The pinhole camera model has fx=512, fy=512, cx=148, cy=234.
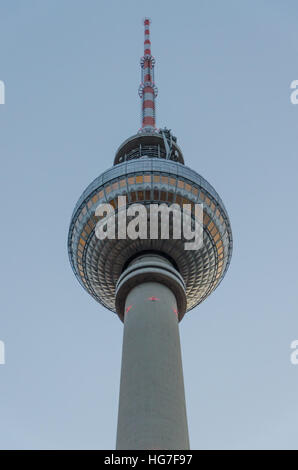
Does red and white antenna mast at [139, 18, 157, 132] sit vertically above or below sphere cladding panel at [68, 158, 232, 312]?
above

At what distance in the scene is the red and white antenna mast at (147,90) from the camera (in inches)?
2405

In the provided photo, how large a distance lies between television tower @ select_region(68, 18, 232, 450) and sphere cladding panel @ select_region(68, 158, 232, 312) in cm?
9

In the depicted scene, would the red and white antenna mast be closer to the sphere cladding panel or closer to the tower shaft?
the sphere cladding panel

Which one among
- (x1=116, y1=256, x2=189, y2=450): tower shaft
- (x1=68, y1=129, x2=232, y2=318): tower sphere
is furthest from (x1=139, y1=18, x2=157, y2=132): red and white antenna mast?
(x1=116, y1=256, x2=189, y2=450): tower shaft

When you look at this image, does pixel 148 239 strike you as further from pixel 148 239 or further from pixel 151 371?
pixel 151 371

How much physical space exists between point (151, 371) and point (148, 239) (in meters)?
12.0

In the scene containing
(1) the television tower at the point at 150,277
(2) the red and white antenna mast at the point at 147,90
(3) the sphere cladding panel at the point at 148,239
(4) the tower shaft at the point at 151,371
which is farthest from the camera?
(2) the red and white antenna mast at the point at 147,90

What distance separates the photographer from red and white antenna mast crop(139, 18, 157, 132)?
61.1 meters

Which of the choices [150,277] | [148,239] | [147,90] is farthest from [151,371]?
[147,90]

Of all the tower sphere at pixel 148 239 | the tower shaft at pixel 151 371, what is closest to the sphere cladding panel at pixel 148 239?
the tower sphere at pixel 148 239

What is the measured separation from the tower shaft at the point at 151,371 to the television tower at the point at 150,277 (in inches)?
2.5

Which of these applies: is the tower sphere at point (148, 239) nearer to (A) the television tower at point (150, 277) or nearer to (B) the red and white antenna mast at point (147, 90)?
(A) the television tower at point (150, 277)

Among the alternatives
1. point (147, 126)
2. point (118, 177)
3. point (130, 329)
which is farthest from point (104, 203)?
point (147, 126)

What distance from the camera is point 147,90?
64.8 meters
